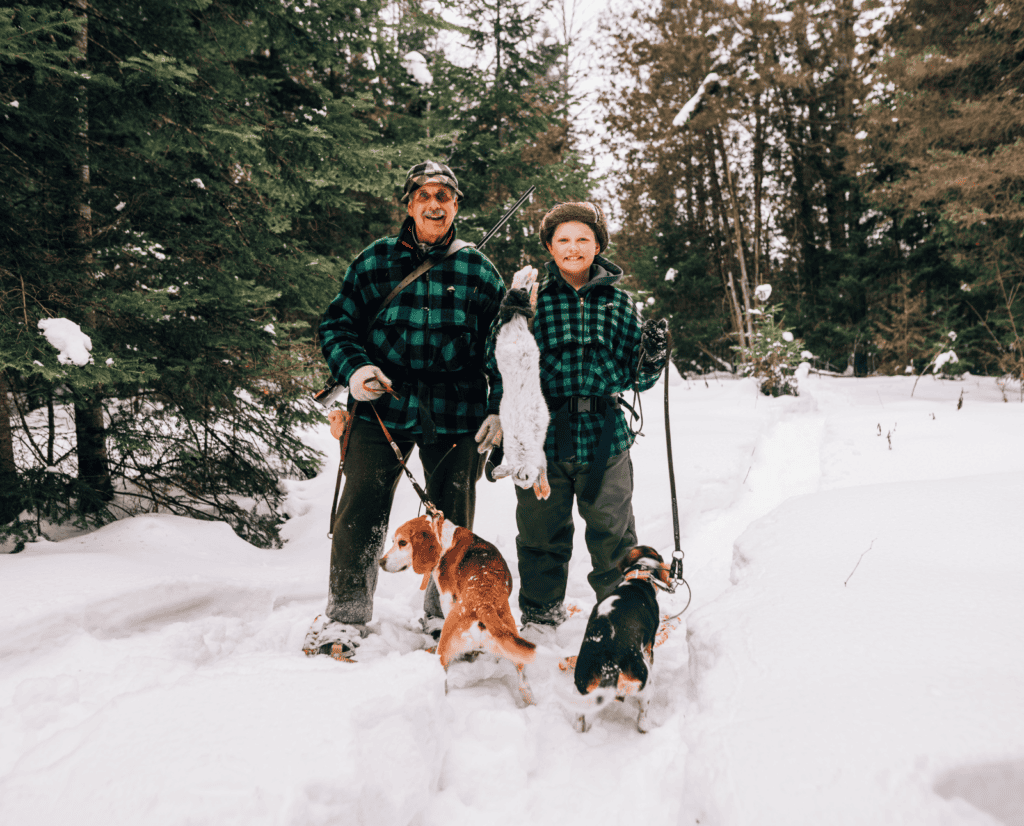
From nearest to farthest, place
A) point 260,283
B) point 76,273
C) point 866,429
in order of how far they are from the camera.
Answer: point 76,273 < point 260,283 < point 866,429

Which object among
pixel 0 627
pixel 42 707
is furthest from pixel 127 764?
pixel 0 627

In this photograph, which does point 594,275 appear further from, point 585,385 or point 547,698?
point 547,698

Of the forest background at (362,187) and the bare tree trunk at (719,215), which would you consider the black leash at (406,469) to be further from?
the bare tree trunk at (719,215)

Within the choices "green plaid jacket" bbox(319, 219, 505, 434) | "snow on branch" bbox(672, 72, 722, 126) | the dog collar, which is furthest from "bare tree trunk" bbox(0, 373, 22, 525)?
"snow on branch" bbox(672, 72, 722, 126)

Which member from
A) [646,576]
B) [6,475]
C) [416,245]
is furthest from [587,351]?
[6,475]

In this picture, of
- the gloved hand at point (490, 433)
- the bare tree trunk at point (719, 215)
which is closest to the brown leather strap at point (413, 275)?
the gloved hand at point (490, 433)

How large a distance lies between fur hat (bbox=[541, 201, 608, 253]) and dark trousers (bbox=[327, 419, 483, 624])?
115cm

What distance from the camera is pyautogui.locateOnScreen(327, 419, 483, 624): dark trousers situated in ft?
8.43

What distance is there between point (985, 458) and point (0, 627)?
248 inches

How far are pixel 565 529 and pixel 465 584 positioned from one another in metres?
0.74

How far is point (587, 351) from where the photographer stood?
2701 mm

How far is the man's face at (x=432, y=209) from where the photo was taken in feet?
8.40

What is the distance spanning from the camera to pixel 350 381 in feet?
8.04

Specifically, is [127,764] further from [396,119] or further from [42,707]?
[396,119]
